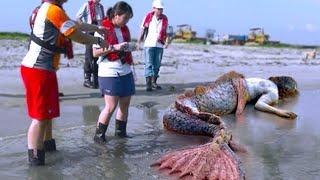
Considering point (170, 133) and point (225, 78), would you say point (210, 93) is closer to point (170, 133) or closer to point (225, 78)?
point (225, 78)

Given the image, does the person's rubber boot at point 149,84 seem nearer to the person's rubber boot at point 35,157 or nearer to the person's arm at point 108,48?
the person's arm at point 108,48

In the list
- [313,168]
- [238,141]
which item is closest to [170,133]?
[238,141]

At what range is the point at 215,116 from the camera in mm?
7035

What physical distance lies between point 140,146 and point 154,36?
16.7ft

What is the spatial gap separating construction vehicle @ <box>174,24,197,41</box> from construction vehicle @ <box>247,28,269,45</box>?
587 cm

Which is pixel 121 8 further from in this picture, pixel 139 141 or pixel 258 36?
pixel 258 36

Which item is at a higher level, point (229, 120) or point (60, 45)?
point (60, 45)

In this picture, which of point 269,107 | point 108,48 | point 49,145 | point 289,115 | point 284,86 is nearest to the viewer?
point 49,145

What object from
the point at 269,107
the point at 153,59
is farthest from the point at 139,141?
the point at 153,59

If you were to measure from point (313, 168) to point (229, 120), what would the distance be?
2.80 m

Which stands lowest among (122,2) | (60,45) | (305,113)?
(305,113)

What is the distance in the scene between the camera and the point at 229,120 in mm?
8273

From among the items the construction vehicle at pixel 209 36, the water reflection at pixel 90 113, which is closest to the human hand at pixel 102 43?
the water reflection at pixel 90 113

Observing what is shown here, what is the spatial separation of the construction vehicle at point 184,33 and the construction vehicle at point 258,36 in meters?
5.87
